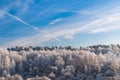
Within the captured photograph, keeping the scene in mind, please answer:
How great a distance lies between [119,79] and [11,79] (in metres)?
59.1

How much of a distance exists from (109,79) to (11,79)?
53.0 metres

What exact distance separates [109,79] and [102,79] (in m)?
8.44

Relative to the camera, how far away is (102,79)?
191750 millimetres

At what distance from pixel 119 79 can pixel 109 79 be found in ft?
27.3

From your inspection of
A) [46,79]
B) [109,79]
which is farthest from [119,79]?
[46,79]

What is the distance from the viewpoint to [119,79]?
176m

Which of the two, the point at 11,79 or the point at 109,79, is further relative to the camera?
the point at 11,79

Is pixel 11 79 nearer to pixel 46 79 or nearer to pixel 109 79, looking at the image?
pixel 46 79

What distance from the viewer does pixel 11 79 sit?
19925 centimetres

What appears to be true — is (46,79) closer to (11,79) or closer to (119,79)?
(11,79)

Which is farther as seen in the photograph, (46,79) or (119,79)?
(46,79)

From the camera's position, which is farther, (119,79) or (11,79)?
(11,79)

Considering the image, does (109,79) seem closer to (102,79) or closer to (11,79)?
(102,79)

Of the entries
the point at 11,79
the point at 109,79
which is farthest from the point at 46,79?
the point at 109,79
